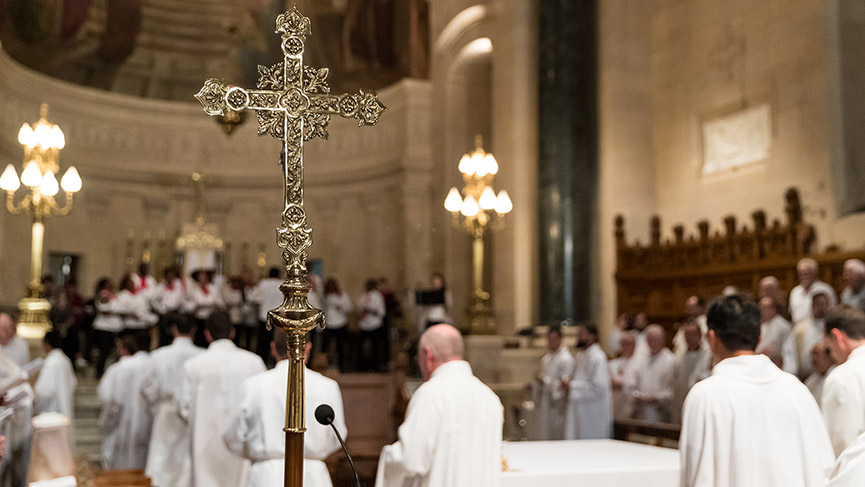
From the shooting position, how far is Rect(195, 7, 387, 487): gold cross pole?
131 inches

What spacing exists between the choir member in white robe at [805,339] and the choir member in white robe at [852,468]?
7.61 meters

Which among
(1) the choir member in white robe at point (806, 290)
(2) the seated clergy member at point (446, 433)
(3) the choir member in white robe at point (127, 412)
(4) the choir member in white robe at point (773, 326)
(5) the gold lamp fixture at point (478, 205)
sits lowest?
(3) the choir member in white robe at point (127, 412)

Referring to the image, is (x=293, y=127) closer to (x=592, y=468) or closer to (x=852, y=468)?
(x=852, y=468)

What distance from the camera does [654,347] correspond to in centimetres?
1145

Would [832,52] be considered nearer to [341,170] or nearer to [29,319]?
[29,319]

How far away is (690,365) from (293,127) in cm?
814

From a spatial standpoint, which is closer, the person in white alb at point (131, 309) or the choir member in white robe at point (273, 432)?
the choir member in white robe at point (273, 432)

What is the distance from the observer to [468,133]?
21125 mm

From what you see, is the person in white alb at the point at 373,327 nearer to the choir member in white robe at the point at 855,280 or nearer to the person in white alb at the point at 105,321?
the person in white alb at the point at 105,321

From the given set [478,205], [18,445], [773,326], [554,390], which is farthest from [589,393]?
[18,445]

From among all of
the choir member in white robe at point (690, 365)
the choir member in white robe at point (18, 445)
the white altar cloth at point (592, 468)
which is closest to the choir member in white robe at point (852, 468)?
the white altar cloth at point (592, 468)

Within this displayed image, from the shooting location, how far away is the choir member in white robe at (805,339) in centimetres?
960

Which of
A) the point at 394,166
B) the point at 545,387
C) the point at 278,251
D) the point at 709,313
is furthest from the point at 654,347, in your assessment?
the point at 278,251

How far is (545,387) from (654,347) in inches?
61.2
